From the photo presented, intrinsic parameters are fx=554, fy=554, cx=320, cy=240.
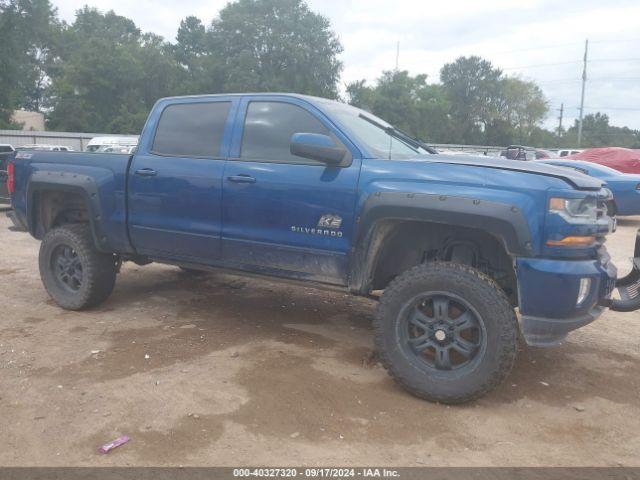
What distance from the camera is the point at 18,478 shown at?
2.60m

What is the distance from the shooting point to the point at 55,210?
17.7 feet

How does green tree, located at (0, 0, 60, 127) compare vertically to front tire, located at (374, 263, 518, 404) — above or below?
above

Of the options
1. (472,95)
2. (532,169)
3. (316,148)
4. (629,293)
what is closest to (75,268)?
(316,148)

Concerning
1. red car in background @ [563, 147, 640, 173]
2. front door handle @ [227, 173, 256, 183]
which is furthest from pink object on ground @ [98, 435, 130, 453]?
red car in background @ [563, 147, 640, 173]

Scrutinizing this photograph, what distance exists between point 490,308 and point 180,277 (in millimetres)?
4264

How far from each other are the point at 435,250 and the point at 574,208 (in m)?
1.02

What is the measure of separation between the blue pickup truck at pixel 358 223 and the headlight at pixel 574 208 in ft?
0.03

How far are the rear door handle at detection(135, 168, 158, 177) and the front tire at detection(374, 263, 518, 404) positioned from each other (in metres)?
2.22

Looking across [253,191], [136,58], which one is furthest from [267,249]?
[136,58]

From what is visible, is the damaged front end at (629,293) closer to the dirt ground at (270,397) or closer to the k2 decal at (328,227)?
the dirt ground at (270,397)

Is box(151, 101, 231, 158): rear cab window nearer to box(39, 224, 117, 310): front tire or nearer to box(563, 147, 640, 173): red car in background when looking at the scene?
box(39, 224, 117, 310): front tire

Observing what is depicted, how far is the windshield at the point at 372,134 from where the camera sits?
4000 mm

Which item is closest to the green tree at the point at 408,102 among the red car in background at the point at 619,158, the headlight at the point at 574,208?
the red car in background at the point at 619,158

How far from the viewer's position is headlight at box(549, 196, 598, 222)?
317 centimetres
